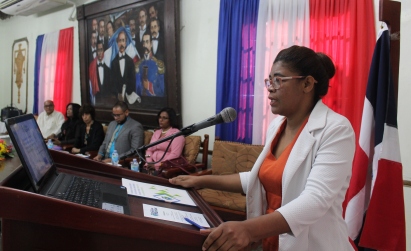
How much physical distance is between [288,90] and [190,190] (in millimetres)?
494

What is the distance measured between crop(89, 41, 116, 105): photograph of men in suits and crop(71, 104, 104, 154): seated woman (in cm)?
40

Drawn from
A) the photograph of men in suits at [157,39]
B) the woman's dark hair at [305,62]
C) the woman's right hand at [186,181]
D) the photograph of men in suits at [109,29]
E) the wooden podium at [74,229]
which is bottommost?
the woman's right hand at [186,181]

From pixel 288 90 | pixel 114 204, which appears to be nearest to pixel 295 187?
pixel 288 90

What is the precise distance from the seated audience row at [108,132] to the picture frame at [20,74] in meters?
1.91

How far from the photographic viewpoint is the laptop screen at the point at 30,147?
2.94ft

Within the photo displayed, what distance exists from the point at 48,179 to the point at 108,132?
3.62 meters

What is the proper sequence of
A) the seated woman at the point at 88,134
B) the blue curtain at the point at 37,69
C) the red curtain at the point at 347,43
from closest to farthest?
1. the red curtain at the point at 347,43
2. the seated woman at the point at 88,134
3. the blue curtain at the point at 37,69

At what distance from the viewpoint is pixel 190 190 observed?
1281 millimetres

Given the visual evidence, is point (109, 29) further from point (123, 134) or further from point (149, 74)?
point (123, 134)

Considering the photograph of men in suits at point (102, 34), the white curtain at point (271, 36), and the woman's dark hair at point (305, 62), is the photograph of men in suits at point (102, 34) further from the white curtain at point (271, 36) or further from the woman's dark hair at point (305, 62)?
the woman's dark hair at point (305, 62)

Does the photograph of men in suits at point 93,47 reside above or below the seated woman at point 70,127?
above

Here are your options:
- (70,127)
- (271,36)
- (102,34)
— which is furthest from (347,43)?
(70,127)

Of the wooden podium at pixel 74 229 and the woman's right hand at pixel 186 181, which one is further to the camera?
the woman's right hand at pixel 186 181

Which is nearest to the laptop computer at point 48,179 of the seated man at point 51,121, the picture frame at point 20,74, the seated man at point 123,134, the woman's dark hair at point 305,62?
the woman's dark hair at point 305,62
